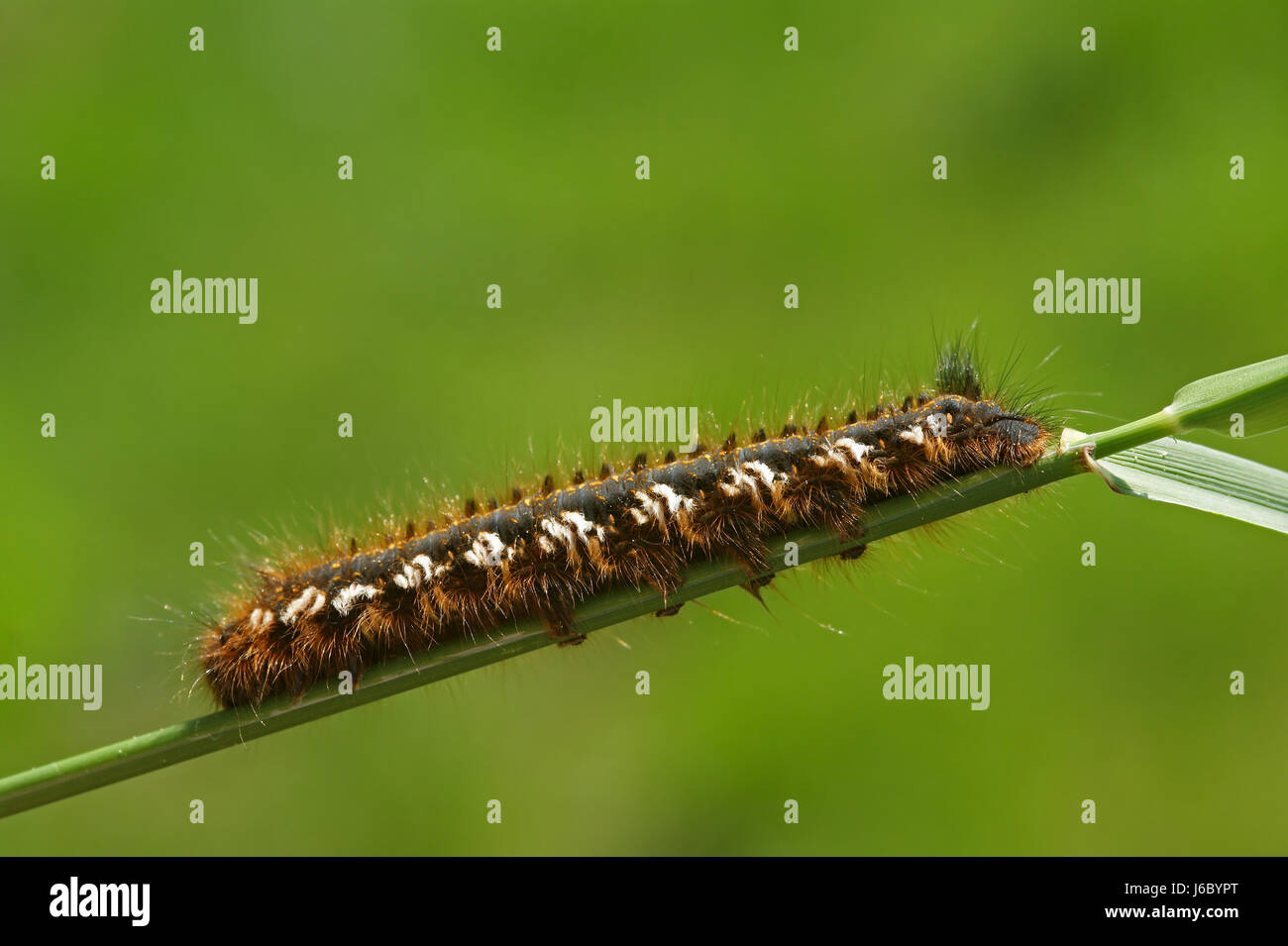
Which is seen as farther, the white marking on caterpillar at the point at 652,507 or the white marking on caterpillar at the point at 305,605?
the white marking on caterpillar at the point at 305,605

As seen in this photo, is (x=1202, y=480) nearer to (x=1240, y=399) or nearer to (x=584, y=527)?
(x=1240, y=399)

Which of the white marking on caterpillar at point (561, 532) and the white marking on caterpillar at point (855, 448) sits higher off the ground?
the white marking on caterpillar at point (855, 448)

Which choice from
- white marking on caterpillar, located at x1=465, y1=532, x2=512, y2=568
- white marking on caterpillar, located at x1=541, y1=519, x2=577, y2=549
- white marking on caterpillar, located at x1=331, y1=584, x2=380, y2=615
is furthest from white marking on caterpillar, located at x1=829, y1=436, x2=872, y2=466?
white marking on caterpillar, located at x1=331, y1=584, x2=380, y2=615

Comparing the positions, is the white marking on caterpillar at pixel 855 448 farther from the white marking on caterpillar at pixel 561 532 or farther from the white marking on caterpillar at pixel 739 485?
the white marking on caterpillar at pixel 561 532

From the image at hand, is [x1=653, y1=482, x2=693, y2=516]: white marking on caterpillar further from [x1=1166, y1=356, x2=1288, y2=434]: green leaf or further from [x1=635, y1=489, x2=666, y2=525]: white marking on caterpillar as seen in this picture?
[x1=1166, y1=356, x2=1288, y2=434]: green leaf

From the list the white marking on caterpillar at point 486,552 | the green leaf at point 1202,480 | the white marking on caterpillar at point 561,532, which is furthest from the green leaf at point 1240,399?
the white marking on caterpillar at point 486,552

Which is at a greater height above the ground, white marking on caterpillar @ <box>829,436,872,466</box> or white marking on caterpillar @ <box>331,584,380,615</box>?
white marking on caterpillar @ <box>829,436,872,466</box>
